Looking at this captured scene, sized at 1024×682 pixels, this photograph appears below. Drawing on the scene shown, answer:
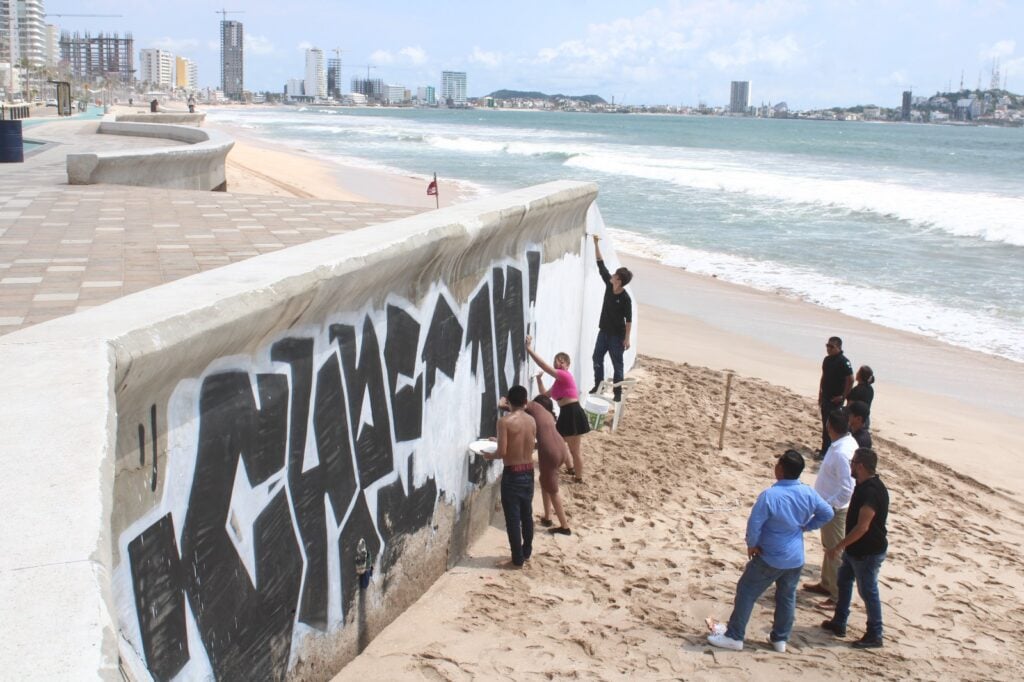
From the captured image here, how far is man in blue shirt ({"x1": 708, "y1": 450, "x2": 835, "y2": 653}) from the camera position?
591cm

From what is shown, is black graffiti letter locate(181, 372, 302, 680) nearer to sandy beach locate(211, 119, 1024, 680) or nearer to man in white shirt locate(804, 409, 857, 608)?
sandy beach locate(211, 119, 1024, 680)

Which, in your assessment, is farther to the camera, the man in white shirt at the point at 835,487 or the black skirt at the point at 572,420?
the black skirt at the point at 572,420

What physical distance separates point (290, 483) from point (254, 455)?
1.25ft

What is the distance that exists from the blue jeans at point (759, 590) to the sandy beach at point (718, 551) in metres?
0.18

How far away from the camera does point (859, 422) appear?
23.9ft

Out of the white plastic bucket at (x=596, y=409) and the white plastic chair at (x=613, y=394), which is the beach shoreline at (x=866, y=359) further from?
the white plastic bucket at (x=596, y=409)

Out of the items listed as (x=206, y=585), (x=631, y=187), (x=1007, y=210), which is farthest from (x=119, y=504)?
(x=631, y=187)

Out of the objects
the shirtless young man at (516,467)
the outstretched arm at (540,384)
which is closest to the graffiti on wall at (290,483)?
the shirtless young man at (516,467)

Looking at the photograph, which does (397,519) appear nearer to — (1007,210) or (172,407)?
(172,407)

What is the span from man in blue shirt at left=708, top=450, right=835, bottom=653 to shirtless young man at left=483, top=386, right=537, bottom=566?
1.46 metres

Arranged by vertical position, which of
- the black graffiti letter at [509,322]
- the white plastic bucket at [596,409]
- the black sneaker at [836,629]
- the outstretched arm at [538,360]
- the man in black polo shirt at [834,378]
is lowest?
the black sneaker at [836,629]

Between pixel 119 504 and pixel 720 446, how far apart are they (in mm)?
7305

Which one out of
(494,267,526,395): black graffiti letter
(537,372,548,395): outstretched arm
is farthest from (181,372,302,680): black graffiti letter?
(537,372,548,395): outstretched arm

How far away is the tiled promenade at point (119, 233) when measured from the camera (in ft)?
21.1
